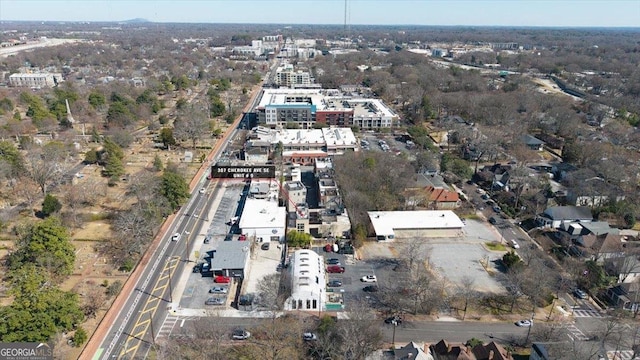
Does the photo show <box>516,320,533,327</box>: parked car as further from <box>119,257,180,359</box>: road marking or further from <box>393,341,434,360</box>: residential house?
<box>119,257,180,359</box>: road marking

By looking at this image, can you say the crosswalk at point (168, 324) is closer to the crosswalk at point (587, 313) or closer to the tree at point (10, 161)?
the crosswalk at point (587, 313)

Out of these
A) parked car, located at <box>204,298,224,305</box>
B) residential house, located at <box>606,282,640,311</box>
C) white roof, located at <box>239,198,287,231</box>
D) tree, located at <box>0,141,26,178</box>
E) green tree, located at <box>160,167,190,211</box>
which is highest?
tree, located at <box>0,141,26,178</box>

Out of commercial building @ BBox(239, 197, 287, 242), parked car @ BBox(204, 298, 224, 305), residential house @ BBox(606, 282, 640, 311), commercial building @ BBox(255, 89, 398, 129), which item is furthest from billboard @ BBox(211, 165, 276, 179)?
residential house @ BBox(606, 282, 640, 311)

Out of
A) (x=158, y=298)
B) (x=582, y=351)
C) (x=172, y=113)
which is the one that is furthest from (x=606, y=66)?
(x=158, y=298)

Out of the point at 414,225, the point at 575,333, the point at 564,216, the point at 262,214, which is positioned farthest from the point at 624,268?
the point at 262,214

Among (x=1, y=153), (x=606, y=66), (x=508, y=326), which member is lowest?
(x=508, y=326)

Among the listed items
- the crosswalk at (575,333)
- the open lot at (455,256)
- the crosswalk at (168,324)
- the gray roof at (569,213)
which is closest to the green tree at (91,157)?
the crosswalk at (168,324)

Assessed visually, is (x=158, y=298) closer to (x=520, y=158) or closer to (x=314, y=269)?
(x=314, y=269)
